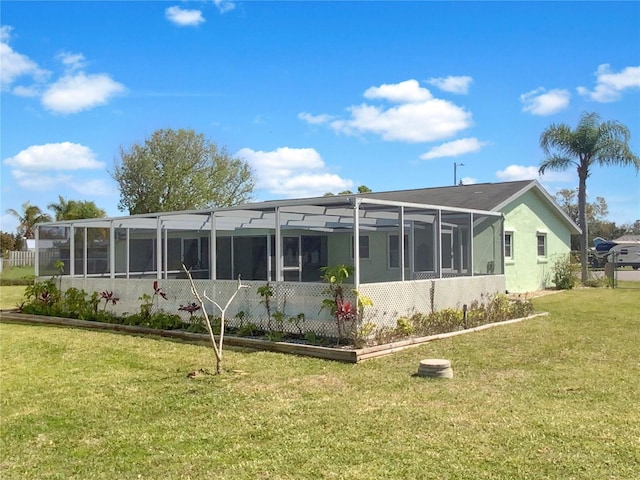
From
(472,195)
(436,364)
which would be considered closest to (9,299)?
(472,195)

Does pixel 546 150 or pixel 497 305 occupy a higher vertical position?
pixel 546 150

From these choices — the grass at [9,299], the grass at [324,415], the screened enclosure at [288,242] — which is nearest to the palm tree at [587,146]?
the screened enclosure at [288,242]

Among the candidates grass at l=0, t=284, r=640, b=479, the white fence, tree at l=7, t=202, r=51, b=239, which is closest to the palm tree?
grass at l=0, t=284, r=640, b=479

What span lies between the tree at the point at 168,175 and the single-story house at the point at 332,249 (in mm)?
14995

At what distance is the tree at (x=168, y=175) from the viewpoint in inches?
1303

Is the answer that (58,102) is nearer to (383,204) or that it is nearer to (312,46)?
(312,46)

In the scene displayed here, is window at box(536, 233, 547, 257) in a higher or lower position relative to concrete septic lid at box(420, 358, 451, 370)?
higher

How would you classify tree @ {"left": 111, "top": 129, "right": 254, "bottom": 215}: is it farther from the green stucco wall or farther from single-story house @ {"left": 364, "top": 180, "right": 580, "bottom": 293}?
the green stucco wall

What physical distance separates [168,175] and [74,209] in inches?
305

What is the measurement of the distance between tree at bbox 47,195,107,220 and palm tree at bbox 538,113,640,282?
26092 millimetres

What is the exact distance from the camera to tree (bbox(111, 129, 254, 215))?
3309 cm

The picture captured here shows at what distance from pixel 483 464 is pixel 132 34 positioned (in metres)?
10.9

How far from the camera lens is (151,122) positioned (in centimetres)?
3416

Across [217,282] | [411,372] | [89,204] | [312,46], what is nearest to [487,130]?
[312,46]
